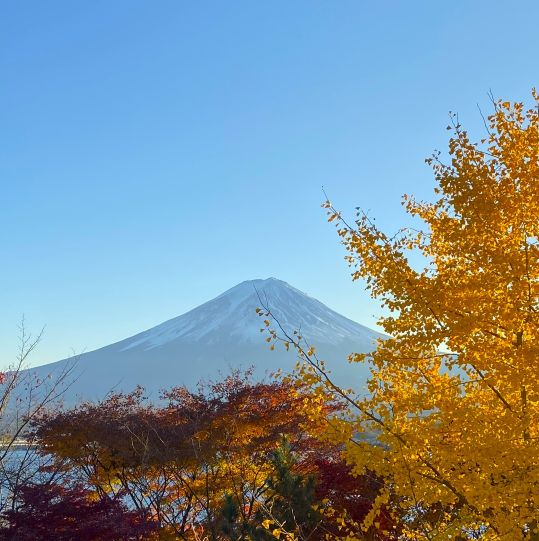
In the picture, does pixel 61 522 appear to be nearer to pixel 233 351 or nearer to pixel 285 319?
pixel 285 319

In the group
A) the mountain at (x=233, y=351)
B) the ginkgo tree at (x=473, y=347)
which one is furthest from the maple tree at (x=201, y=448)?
the mountain at (x=233, y=351)

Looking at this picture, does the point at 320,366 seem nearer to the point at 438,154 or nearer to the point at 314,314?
the point at 438,154

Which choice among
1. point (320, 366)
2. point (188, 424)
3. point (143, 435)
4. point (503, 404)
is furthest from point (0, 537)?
point (503, 404)

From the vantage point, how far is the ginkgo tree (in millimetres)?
4379

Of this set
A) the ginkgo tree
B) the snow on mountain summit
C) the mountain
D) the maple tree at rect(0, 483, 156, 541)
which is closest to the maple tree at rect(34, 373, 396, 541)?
the maple tree at rect(0, 483, 156, 541)

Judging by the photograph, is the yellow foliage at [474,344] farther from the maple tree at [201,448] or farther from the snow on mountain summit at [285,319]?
the snow on mountain summit at [285,319]

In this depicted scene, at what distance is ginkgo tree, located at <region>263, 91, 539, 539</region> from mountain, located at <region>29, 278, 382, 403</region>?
15346 cm

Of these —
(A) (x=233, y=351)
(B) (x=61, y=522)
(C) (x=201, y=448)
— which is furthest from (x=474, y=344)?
(A) (x=233, y=351)

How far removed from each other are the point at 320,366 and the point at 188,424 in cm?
808

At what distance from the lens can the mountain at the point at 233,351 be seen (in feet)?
544

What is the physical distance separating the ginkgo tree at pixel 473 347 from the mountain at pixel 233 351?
6042 inches

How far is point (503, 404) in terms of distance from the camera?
16.3 feet

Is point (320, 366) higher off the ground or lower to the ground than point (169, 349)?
lower

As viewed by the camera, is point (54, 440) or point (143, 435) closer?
point (143, 435)
